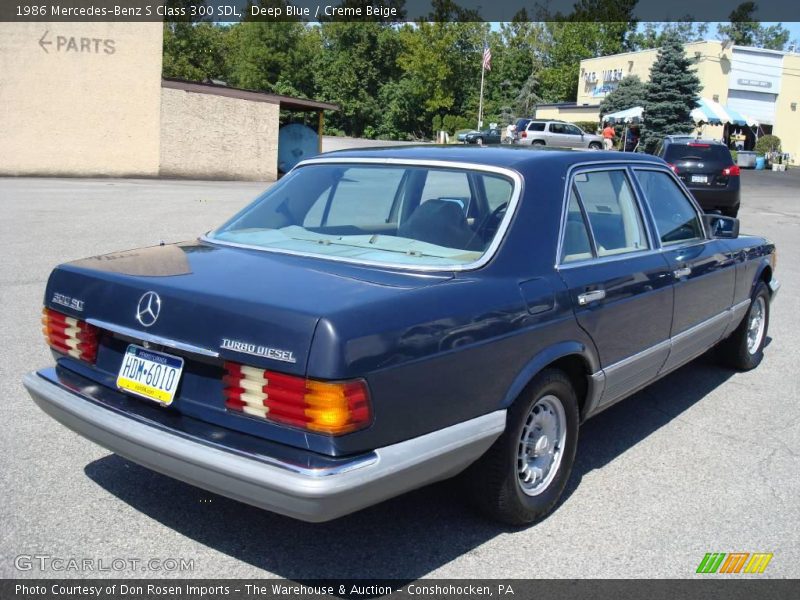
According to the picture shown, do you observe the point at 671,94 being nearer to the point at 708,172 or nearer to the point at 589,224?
the point at 708,172

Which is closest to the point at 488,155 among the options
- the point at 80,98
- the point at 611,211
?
the point at 611,211

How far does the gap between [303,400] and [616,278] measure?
2014 millimetres

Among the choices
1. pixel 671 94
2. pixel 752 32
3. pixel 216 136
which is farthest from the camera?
pixel 752 32

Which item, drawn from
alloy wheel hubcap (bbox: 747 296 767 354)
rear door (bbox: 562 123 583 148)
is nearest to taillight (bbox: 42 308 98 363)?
alloy wheel hubcap (bbox: 747 296 767 354)

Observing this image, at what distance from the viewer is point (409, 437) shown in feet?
9.73

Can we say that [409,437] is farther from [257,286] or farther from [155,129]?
[155,129]

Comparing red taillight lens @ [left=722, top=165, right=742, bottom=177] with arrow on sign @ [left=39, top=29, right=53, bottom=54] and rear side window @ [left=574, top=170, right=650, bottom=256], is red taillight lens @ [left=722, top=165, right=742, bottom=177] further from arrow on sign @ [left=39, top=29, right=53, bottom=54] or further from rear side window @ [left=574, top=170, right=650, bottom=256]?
arrow on sign @ [left=39, top=29, right=53, bottom=54]

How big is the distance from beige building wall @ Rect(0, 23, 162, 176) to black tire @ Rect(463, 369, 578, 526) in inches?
894

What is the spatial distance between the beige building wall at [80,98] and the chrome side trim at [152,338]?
872 inches

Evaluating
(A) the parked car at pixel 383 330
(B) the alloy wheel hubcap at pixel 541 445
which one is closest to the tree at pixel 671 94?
(A) the parked car at pixel 383 330

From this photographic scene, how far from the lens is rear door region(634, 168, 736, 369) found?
15.7 ft

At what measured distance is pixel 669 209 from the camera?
5.09m

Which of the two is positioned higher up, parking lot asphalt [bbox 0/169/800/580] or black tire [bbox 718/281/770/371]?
black tire [bbox 718/281/770/371]

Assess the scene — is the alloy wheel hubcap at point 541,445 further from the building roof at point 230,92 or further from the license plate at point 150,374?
the building roof at point 230,92
